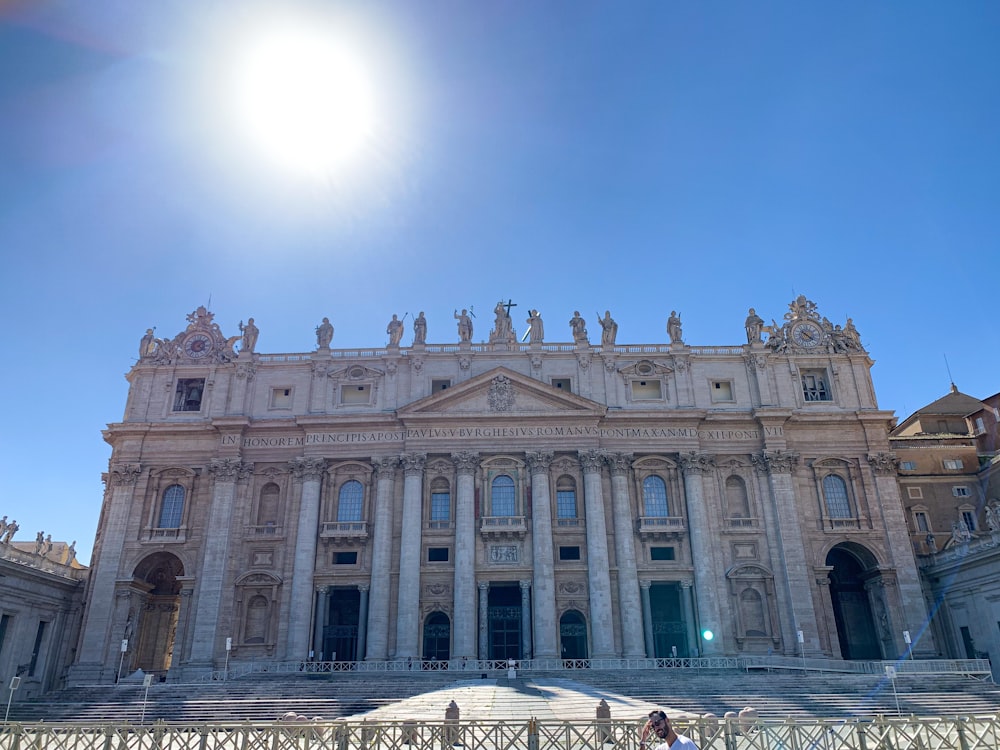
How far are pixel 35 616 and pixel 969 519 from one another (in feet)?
185

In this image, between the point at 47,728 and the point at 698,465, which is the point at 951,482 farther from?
the point at 47,728

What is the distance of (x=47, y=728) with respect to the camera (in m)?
17.2

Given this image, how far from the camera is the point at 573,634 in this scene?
45125mm

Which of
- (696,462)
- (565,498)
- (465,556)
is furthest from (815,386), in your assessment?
(465,556)

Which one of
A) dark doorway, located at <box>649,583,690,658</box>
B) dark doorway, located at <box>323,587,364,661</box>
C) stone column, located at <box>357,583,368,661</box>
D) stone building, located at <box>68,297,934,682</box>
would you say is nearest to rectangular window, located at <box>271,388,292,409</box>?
stone building, located at <box>68,297,934,682</box>

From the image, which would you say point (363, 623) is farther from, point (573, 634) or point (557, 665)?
point (573, 634)

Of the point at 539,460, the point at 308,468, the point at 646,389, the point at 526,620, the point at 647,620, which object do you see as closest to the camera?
the point at 526,620

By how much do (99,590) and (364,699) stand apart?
21.4 m

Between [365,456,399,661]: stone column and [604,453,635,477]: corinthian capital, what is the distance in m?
13.1

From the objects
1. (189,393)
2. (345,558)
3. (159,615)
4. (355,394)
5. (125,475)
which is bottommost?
(159,615)

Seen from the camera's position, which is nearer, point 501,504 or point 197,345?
point 501,504

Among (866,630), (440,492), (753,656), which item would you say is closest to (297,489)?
(440,492)

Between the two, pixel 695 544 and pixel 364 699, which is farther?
pixel 695 544

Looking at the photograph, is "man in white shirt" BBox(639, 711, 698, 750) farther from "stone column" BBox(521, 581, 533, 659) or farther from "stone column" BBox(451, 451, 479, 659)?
"stone column" BBox(521, 581, 533, 659)
